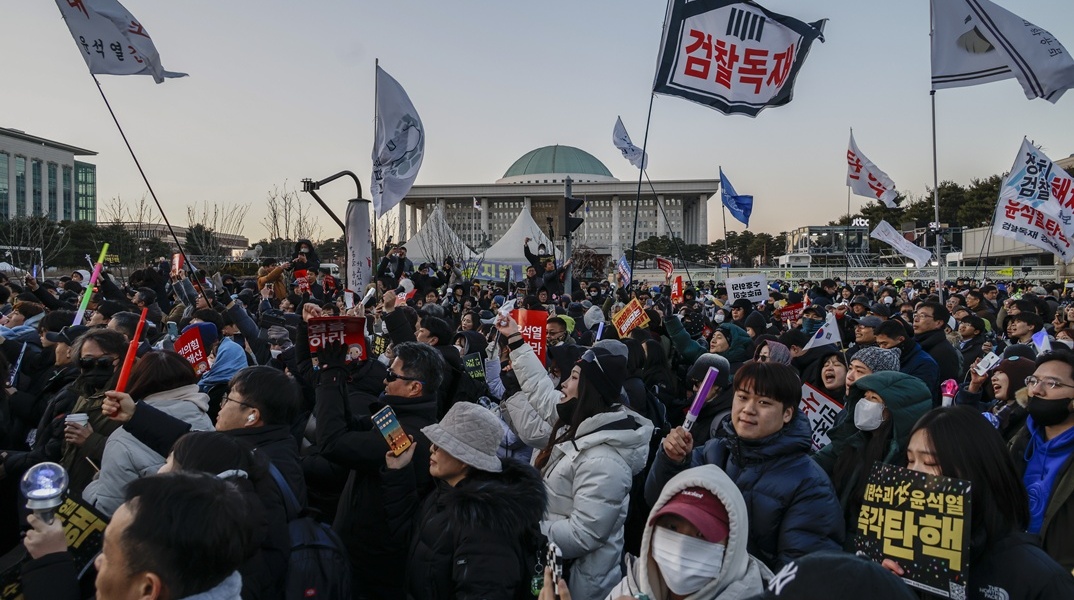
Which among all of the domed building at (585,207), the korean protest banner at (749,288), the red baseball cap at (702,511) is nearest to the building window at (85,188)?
the domed building at (585,207)

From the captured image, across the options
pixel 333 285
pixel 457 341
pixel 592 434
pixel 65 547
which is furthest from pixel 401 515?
pixel 333 285

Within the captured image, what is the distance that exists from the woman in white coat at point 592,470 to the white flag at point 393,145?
749cm

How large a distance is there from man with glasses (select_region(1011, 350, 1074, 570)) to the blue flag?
13.5 metres

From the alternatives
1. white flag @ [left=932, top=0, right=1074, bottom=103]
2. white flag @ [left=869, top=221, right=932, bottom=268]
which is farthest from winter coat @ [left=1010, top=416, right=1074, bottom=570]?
white flag @ [left=869, top=221, right=932, bottom=268]

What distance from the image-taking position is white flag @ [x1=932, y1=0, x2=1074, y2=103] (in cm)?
861

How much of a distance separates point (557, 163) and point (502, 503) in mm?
119658

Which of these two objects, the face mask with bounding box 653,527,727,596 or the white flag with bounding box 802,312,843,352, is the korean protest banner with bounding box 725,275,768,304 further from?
the face mask with bounding box 653,527,727,596

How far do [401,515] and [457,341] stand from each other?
3631mm

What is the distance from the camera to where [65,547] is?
195 centimetres

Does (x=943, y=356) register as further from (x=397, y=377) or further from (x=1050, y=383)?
(x=397, y=377)

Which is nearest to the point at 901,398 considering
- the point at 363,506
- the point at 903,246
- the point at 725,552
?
the point at 725,552

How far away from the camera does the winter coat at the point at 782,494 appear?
2629 mm

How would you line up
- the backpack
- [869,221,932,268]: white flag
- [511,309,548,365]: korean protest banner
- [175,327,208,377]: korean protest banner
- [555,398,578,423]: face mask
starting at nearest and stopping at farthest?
the backpack → [555,398,578,423]: face mask → [175,327,208,377]: korean protest banner → [511,309,548,365]: korean protest banner → [869,221,932,268]: white flag

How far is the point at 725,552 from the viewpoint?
1.94 m
